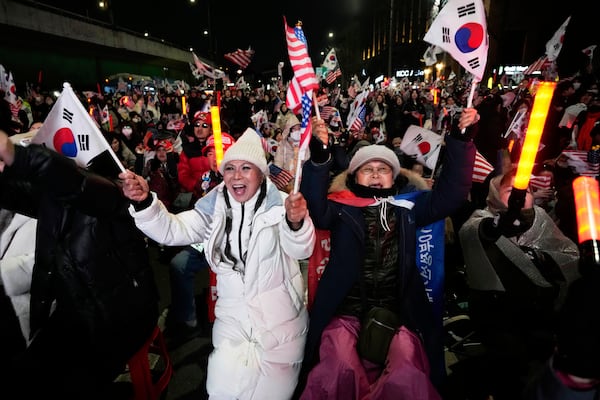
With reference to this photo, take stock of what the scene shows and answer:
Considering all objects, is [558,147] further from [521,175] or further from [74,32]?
[74,32]

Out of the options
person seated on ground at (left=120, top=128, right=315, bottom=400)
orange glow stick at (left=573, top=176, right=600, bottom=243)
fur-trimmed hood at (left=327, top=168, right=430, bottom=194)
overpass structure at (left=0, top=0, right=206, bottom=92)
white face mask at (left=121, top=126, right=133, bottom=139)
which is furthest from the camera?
overpass structure at (left=0, top=0, right=206, bottom=92)

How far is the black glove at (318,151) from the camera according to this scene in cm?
251

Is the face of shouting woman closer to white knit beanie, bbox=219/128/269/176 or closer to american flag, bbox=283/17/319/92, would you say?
white knit beanie, bbox=219/128/269/176

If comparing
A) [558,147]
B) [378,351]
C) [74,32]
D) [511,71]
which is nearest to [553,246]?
[378,351]

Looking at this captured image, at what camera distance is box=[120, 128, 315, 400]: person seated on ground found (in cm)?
232

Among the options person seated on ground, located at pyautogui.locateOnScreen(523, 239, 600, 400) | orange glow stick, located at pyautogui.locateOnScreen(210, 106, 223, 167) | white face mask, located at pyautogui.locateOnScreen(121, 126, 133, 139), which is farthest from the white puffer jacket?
white face mask, located at pyautogui.locateOnScreen(121, 126, 133, 139)

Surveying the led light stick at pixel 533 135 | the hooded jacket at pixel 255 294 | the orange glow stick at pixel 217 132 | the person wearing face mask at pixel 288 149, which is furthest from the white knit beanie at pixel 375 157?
the person wearing face mask at pixel 288 149

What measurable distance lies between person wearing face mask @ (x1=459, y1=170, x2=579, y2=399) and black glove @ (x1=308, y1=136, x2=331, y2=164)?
51.1 inches

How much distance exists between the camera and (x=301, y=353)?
8.27 ft

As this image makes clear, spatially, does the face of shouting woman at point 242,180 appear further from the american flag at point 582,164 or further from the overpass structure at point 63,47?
the overpass structure at point 63,47

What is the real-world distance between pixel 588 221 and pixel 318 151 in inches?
61.0

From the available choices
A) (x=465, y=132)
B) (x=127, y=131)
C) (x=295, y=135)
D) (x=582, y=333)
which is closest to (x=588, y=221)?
(x=582, y=333)

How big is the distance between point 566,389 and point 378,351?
1.17 meters

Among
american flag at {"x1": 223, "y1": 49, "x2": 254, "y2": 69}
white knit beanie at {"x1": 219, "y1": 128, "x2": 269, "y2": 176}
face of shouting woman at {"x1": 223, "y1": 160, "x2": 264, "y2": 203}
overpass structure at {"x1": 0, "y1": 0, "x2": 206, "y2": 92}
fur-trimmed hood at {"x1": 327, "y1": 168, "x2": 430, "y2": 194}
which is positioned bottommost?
fur-trimmed hood at {"x1": 327, "y1": 168, "x2": 430, "y2": 194}
